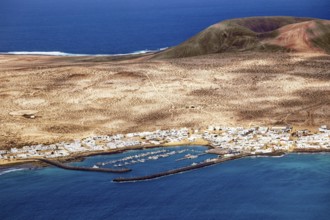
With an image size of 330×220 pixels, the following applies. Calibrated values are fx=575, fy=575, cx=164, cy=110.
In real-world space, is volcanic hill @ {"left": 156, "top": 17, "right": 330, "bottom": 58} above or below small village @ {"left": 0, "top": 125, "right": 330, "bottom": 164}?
above

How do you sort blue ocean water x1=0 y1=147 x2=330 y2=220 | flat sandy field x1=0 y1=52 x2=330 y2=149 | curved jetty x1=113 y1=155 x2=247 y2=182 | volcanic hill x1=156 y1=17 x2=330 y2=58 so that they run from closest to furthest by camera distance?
1. blue ocean water x1=0 y1=147 x2=330 y2=220
2. curved jetty x1=113 y1=155 x2=247 y2=182
3. flat sandy field x1=0 y1=52 x2=330 y2=149
4. volcanic hill x1=156 y1=17 x2=330 y2=58

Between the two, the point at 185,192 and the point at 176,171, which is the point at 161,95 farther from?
the point at 185,192

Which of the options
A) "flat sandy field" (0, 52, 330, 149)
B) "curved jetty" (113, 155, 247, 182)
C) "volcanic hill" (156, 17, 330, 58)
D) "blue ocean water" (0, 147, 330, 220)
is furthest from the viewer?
"volcanic hill" (156, 17, 330, 58)

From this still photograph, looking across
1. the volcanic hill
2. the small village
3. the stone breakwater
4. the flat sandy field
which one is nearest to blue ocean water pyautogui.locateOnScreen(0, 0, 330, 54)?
the volcanic hill

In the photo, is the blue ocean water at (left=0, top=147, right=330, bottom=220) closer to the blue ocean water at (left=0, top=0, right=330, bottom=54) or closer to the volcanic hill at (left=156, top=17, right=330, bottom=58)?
the volcanic hill at (left=156, top=17, right=330, bottom=58)

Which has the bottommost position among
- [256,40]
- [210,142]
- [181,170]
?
[181,170]

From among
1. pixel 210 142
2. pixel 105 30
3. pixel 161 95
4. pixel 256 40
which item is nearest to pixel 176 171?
pixel 210 142

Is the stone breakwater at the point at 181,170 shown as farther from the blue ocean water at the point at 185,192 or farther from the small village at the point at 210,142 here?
the small village at the point at 210,142
